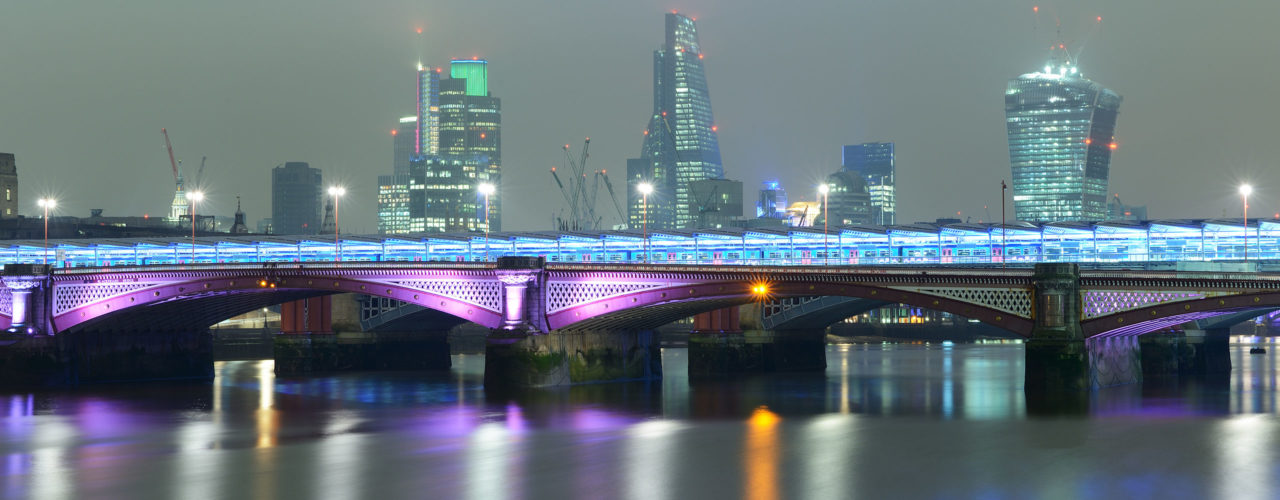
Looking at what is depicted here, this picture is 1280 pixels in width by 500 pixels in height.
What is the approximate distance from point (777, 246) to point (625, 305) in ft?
104

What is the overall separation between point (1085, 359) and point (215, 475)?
37.5 metres

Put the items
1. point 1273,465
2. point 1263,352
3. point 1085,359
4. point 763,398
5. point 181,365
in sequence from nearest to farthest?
1. point 1273,465
2. point 1085,359
3. point 763,398
4. point 181,365
5. point 1263,352

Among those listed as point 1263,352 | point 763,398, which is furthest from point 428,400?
point 1263,352

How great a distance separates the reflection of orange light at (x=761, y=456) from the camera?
42.5m

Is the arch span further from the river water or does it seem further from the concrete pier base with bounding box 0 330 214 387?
the concrete pier base with bounding box 0 330 214 387

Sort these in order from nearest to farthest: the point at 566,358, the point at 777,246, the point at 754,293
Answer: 1. the point at 754,293
2. the point at 566,358
3. the point at 777,246

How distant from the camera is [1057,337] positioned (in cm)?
6425

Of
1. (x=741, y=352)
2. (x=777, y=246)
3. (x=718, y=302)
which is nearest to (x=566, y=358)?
(x=718, y=302)

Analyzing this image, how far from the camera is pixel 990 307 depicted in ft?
216

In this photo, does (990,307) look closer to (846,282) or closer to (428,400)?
(846,282)

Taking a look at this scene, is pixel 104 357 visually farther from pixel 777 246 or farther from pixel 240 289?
pixel 777 246

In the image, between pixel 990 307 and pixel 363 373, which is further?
pixel 363 373

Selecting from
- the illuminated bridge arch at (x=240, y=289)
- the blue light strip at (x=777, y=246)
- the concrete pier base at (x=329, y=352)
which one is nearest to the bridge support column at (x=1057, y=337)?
the blue light strip at (x=777, y=246)

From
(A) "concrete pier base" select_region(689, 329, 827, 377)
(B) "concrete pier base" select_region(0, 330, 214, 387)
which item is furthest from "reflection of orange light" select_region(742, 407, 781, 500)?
(B) "concrete pier base" select_region(0, 330, 214, 387)
